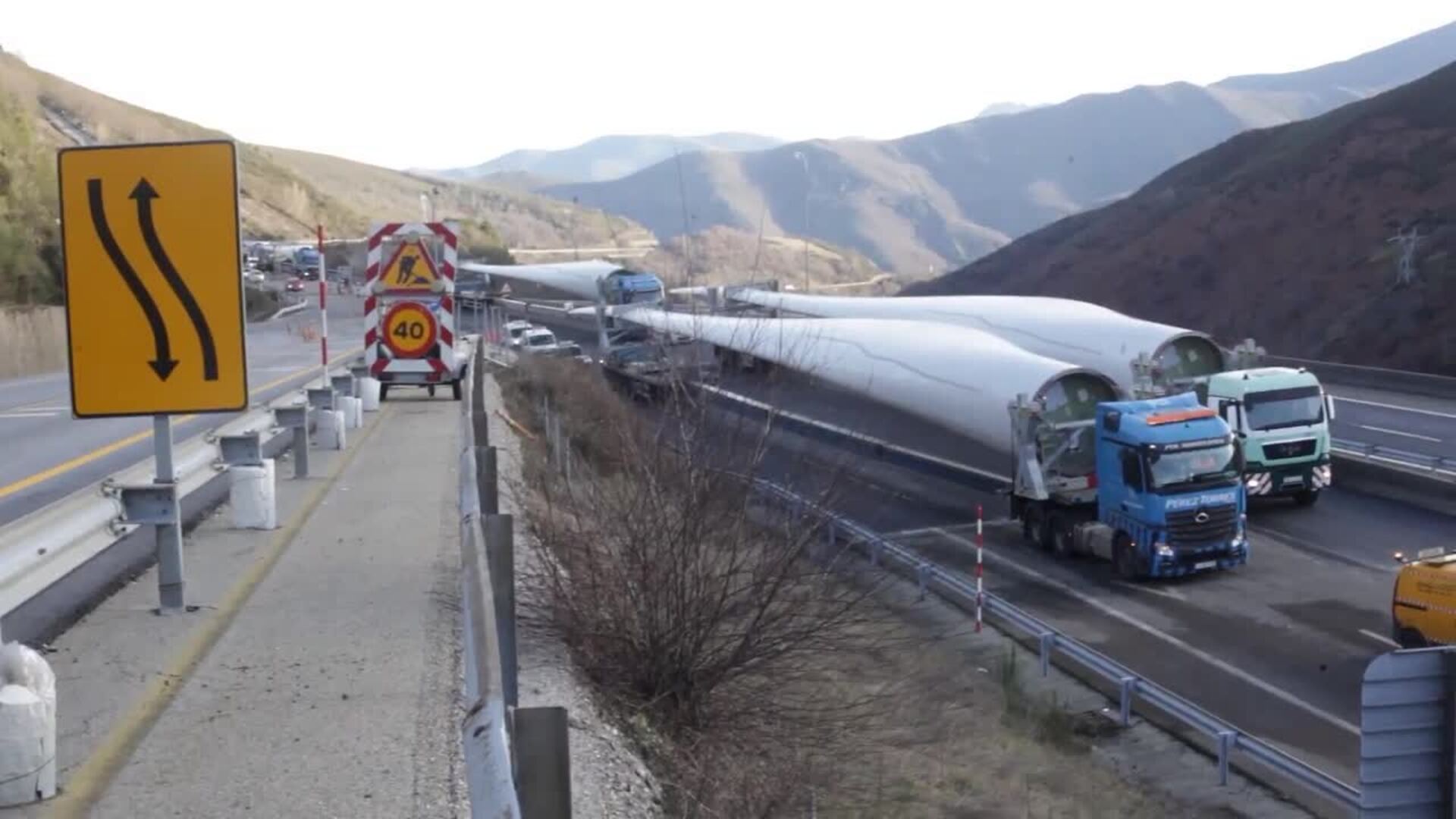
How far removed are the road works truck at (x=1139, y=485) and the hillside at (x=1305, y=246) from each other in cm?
2956

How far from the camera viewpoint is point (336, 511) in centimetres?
1286

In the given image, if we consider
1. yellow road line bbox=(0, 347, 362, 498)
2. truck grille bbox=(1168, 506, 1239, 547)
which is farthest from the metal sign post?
truck grille bbox=(1168, 506, 1239, 547)

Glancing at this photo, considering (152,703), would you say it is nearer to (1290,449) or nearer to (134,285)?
(134,285)

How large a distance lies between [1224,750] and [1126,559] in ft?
31.5

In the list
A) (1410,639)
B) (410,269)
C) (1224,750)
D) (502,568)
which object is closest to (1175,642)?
(1410,639)

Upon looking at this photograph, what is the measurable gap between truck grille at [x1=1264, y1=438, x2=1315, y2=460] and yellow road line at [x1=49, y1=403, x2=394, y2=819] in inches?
806

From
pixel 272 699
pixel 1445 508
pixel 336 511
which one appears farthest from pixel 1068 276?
pixel 272 699

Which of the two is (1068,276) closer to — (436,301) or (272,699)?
(436,301)

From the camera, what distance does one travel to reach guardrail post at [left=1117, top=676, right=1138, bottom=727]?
51.9ft

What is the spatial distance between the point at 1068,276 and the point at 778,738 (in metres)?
75.2

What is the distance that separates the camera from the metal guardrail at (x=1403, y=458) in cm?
2758

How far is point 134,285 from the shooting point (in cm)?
823

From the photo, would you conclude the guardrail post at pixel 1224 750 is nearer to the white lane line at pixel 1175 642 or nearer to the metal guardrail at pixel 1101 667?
the metal guardrail at pixel 1101 667

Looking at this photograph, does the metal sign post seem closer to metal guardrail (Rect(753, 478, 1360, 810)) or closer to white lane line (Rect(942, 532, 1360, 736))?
metal guardrail (Rect(753, 478, 1360, 810))
